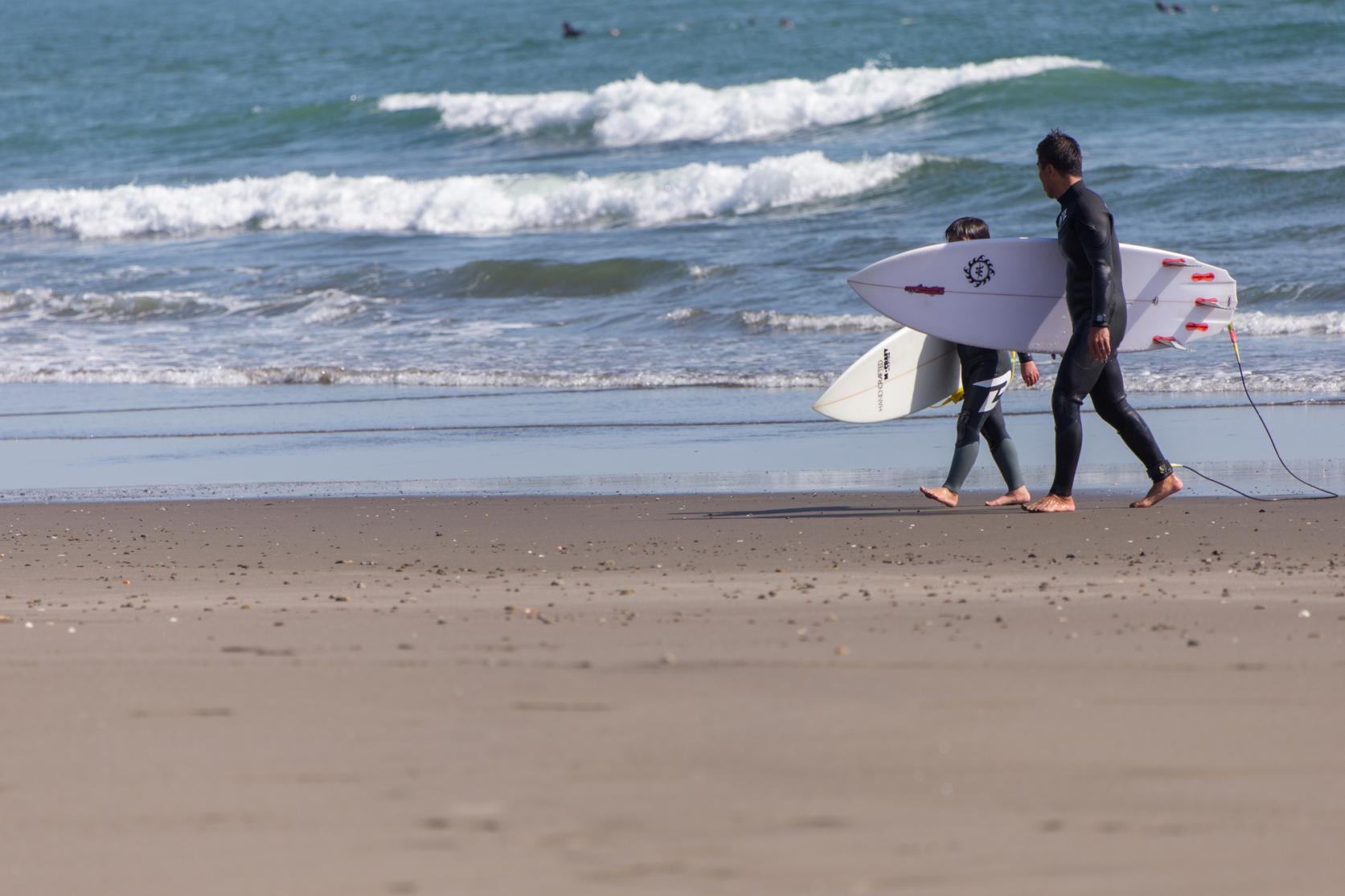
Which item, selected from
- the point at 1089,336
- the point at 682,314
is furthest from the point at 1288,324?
the point at 1089,336

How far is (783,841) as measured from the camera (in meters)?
2.13

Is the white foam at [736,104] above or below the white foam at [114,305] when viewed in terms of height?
above

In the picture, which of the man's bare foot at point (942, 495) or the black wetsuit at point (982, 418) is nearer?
the man's bare foot at point (942, 495)

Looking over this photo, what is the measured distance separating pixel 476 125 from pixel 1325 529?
21936mm

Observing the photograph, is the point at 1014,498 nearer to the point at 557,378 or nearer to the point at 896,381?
the point at 896,381

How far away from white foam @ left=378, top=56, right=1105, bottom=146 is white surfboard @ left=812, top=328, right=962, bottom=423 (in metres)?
16.3

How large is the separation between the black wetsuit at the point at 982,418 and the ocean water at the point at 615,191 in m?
2.15

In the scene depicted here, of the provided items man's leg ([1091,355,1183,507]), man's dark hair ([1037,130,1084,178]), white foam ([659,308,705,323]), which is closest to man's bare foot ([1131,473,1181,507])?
man's leg ([1091,355,1183,507])

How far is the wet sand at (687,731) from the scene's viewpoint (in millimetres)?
2088

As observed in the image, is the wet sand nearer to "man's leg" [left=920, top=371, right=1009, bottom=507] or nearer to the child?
"man's leg" [left=920, top=371, right=1009, bottom=507]

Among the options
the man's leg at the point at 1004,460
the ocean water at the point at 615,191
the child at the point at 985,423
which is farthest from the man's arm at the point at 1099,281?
the ocean water at the point at 615,191

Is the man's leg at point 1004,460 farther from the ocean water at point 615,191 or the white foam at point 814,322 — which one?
the white foam at point 814,322

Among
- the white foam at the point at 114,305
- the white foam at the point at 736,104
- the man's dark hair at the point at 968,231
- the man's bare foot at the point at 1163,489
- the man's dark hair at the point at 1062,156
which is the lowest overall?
the man's bare foot at the point at 1163,489

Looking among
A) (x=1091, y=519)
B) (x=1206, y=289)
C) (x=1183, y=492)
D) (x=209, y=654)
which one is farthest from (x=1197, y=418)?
(x=209, y=654)
